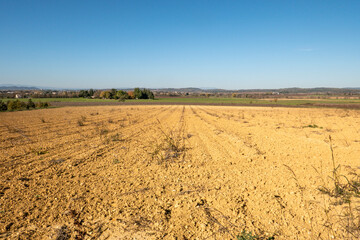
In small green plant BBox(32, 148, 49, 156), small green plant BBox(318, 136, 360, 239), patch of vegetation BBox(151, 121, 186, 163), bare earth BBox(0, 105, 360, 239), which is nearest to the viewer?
small green plant BBox(318, 136, 360, 239)

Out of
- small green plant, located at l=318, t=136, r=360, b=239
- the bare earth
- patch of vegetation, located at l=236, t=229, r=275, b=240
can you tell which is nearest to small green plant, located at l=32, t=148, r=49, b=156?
the bare earth

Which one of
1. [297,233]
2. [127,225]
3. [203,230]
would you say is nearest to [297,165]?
[297,233]

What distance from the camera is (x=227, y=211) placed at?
443 cm

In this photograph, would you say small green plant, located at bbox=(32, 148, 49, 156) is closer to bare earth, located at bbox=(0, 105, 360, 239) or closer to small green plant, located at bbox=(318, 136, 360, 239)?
bare earth, located at bbox=(0, 105, 360, 239)

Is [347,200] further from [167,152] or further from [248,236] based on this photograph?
[167,152]

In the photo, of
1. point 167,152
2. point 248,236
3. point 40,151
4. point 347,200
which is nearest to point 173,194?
point 248,236

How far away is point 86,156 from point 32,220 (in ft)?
14.6

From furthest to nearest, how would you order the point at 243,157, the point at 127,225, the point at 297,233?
1. the point at 243,157
2. the point at 127,225
3. the point at 297,233

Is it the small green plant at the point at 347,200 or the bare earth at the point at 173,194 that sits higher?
the small green plant at the point at 347,200

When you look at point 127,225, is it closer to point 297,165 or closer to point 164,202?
point 164,202

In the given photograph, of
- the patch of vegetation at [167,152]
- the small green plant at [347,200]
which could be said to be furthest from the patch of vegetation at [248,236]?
the patch of vegetation at [167,152]

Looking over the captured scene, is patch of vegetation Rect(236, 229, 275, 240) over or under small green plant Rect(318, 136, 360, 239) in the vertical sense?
under

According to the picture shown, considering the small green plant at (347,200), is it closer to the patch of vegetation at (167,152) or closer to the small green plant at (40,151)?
the patch of vegetation at (167,152)

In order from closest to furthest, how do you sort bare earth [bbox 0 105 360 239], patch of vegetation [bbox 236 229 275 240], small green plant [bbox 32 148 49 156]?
patch of vegetation [bbox 236 229 275 240]
bare earth [bbox 0 105 360 239]
small green plant [bbox 32 148 49 156]
